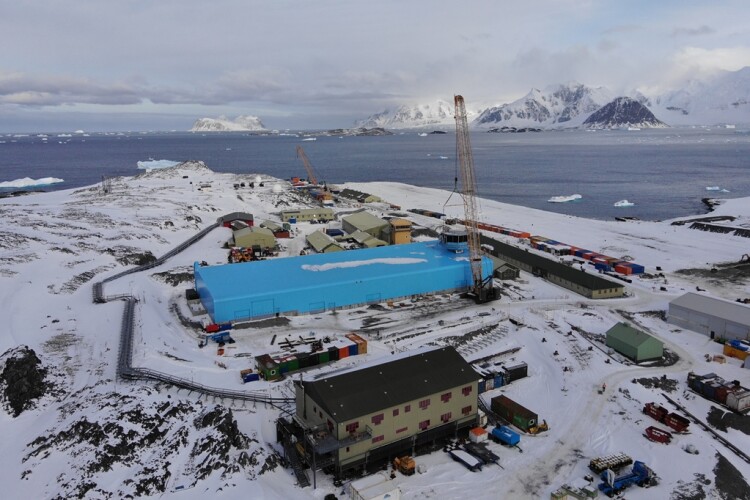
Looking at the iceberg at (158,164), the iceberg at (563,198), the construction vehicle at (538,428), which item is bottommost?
the construction vehicle at (538,428)

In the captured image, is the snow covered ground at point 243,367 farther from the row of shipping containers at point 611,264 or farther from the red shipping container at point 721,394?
the row of shipping containers at point 611,264

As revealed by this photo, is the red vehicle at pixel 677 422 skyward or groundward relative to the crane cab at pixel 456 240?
groundward

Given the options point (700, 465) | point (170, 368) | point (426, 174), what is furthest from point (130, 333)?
point (426, 174)

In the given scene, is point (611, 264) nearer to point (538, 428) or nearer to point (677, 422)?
point (677, 422)

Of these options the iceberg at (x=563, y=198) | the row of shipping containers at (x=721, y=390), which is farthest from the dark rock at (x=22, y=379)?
the iceberg at (x=563, y=198)

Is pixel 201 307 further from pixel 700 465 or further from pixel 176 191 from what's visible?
pixel 176 191

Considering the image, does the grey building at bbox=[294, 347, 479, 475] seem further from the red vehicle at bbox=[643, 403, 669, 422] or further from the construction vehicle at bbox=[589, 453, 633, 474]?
the red vehicle at bbox=[643, 403, 669, 422]
